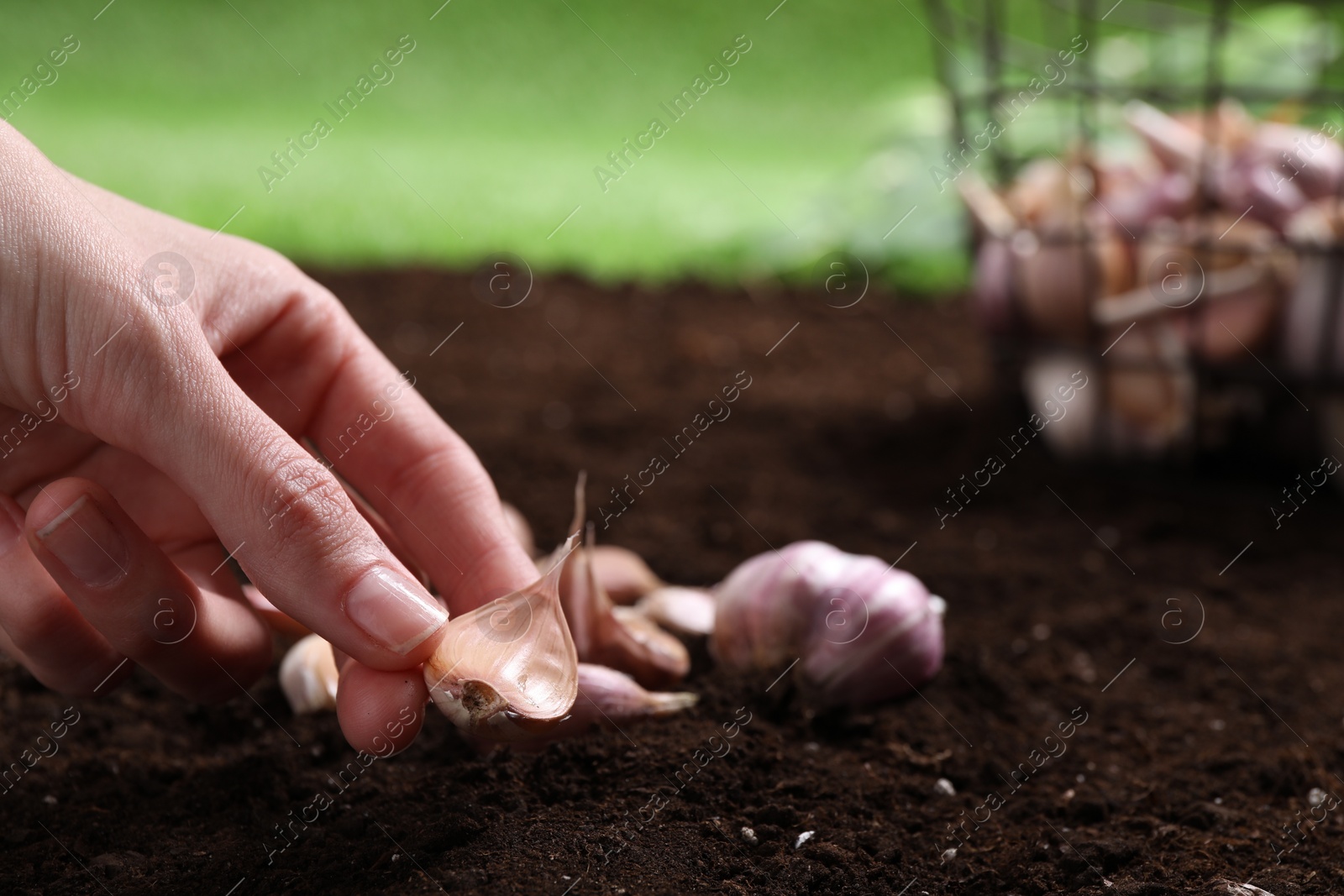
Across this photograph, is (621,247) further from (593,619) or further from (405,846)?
(405,846)

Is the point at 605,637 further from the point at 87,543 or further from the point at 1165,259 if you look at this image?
the point at 1165,259

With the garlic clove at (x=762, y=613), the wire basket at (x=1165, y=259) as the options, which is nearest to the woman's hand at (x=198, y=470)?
the garlic clove at (x=762, y=613)

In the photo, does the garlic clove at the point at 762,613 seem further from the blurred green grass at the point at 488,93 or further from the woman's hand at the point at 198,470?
the blurred green grass at the point at 488,93

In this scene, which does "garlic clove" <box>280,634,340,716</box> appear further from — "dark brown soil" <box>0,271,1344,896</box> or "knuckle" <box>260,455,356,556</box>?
"knuckle" <box>260,455,356,556</box>

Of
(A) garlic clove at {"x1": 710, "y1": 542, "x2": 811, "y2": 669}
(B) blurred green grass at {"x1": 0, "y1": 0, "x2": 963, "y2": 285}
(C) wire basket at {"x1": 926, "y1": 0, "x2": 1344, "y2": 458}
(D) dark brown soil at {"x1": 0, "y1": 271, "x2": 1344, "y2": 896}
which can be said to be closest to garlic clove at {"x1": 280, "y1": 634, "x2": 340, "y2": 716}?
(D) dark brown soil at {"x1": 0, "y1": 271, "x2": 1344, "y2": 896}

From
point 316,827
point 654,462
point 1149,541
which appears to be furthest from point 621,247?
point 316,827
